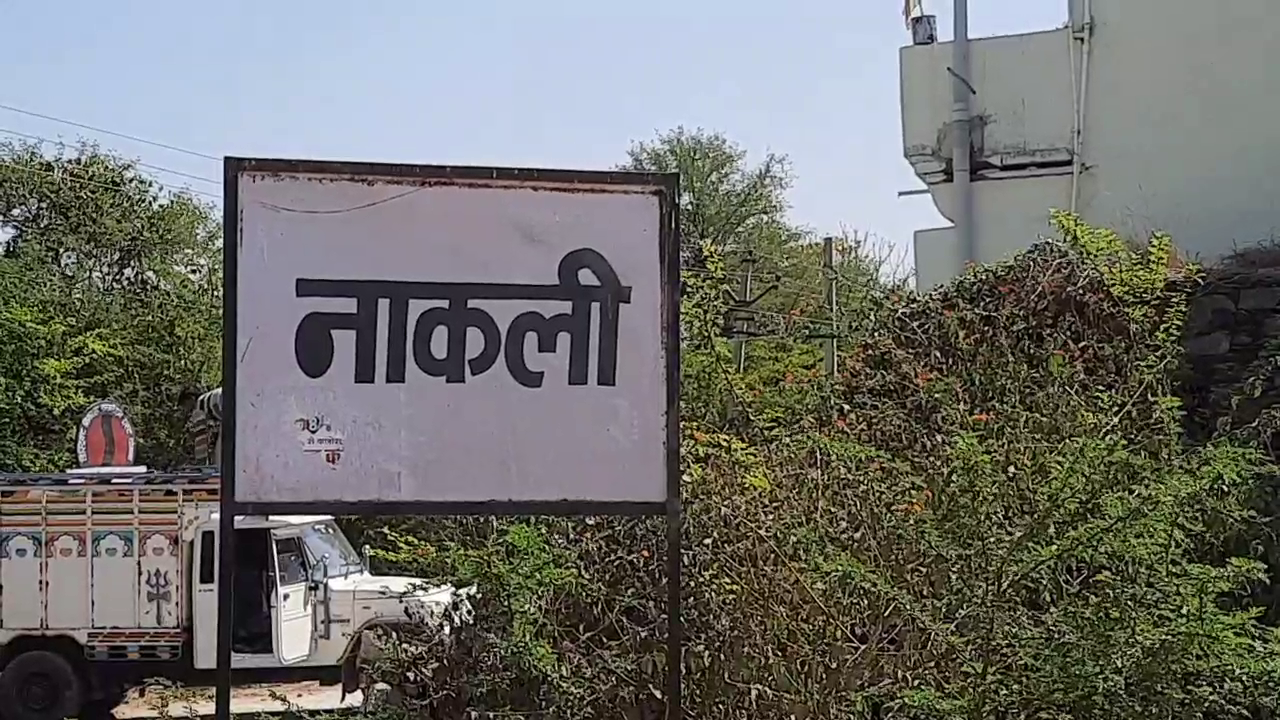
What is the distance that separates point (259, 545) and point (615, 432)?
28.1ft

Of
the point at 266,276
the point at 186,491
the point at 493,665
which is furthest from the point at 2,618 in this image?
the point at 266,276

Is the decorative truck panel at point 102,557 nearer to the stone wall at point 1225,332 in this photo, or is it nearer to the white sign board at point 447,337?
the stone wall at point 1225,332

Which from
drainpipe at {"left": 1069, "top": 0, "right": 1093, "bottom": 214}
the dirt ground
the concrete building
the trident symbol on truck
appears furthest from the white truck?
drainpipe at {"left": 1069, "top": 0, "right": 1093, "bottom": 214}

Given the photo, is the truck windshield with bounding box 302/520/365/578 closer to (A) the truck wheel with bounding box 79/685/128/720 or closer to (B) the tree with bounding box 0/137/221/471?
(A) the truck wheel with bounding box 79/685/128/720

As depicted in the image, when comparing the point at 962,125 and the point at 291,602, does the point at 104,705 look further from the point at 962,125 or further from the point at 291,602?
the point at 962,125

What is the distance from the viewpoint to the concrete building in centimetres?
1007

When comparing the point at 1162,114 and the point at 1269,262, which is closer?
the point at 1269,262

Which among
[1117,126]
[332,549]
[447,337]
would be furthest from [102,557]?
[447,337]

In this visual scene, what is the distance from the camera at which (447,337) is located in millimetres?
3855

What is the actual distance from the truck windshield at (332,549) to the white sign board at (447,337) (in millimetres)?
8795

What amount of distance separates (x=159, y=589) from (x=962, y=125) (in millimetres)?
7396

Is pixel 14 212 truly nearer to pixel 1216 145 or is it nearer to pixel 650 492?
pixel 1216 145

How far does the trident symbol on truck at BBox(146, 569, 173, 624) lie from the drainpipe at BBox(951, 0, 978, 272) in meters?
6.81

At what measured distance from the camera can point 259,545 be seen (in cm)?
1183
